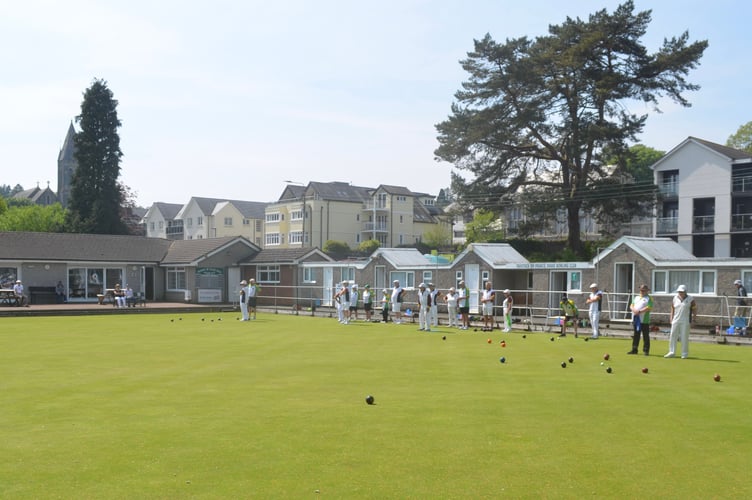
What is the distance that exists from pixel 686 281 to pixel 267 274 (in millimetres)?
28362

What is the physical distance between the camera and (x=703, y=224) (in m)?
53.3

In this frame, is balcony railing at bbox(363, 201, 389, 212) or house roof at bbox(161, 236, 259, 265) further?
balcony railing at bbox(363, 201, 389, 212)

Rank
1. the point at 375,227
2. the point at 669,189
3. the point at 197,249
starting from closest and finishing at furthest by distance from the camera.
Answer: the point at 197,249
the point at 669,189
the point at 375,227

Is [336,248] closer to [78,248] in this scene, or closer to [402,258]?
[78,248]

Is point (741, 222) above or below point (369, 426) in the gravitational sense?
above

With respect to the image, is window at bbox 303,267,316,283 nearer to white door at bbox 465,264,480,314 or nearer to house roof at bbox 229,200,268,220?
white door at bbox 465,264,480,314

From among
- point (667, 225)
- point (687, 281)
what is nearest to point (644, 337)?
point (687, 281)

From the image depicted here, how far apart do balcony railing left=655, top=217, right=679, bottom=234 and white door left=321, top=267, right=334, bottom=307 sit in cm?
2689

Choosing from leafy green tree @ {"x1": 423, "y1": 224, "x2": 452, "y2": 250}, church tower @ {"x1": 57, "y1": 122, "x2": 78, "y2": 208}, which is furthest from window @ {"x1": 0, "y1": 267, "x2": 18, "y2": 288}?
church tower @ {"x1": 57, "y1": 122, "x2": 78, "y2": 208}

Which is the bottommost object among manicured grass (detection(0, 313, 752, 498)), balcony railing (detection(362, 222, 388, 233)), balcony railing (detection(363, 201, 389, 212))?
manicured grass (detection(0, 313, 752, 498))

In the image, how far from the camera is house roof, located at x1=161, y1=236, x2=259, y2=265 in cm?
4841

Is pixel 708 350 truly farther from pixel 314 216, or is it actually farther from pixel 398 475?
pixel 314 216

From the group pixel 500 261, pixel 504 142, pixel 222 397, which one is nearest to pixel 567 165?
pixel 504 142

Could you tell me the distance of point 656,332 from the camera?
24.8 meters
